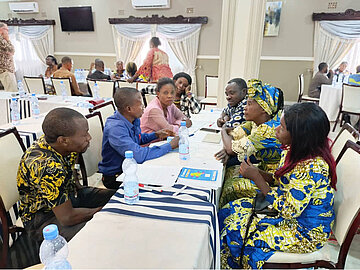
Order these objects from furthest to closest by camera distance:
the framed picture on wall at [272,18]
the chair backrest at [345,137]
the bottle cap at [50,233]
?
the framed picture on wall at [272,18], the chair backrest at [345,137], the bottle cap at [50,233]

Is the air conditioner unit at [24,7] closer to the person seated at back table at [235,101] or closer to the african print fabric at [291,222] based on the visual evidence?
the person seated at back table at [235,101]

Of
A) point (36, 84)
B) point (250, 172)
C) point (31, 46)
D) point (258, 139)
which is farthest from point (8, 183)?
point (31, 46)

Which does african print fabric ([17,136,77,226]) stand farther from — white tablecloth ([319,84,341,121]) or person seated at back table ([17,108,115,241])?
white tablecloth ([319,84,341,121])

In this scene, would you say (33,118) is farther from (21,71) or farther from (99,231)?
(21,71)

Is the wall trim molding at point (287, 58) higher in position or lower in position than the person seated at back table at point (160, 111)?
higher

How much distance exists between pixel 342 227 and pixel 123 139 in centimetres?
131

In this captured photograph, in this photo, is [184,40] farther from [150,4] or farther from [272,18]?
[272,18]

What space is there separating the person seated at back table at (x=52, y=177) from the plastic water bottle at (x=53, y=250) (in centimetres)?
43

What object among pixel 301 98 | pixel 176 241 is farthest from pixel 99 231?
pixel 301 98

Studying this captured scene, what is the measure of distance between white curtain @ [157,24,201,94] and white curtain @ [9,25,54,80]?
12.8 feet

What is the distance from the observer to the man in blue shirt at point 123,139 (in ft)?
5.43

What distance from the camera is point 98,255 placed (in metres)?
0.85

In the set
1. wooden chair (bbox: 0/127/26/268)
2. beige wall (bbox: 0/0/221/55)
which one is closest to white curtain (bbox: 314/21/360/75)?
beige wall (bbox: 0/0/221/55)

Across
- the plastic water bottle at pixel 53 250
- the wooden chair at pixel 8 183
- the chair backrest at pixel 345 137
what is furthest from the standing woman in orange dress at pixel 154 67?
the plastic water bottle at pixel 53 250
